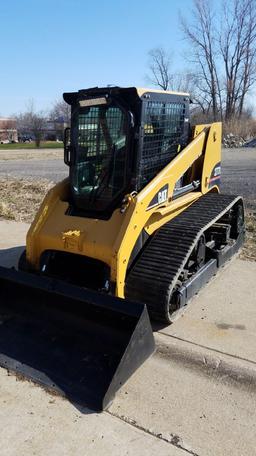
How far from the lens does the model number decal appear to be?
4250mm

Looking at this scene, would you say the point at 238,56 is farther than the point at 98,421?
Yes

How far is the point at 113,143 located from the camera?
175 inches

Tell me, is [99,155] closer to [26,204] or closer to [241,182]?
[26,204]

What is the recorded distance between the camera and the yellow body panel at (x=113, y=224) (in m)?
3.94

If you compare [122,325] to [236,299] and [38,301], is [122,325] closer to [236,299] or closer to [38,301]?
[38,301]

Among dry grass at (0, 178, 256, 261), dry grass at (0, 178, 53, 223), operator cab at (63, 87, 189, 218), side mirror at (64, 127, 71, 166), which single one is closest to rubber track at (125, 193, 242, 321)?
operator cab at (63, 87, 189, 218)

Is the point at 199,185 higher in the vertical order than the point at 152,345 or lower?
higher

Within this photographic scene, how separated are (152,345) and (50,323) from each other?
3.10 feet

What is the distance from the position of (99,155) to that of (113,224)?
0.83 metres

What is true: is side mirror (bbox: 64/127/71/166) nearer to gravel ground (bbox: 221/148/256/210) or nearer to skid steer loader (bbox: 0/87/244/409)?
skid steer loader (bbox: 0/87/244/409)

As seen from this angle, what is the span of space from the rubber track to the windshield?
629mm

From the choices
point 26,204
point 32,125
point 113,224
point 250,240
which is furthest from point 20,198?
point 32,125

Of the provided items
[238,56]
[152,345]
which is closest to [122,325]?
[152,345]

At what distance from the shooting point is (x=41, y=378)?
11.0 feet
